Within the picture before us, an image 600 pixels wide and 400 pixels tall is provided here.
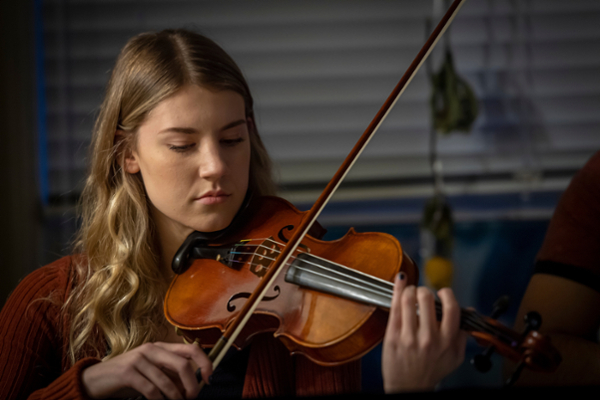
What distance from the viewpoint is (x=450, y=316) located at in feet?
1.22

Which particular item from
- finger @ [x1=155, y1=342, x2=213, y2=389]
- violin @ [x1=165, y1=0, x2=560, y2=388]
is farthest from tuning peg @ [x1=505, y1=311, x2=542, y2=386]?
finger @ [x1=155, y1=342, x2=213, y2=389]

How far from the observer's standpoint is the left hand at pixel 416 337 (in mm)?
370

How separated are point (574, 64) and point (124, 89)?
981 millimetres

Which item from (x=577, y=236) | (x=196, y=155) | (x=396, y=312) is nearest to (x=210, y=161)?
(x=196, y=155)

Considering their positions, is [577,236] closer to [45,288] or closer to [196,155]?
[196,155]

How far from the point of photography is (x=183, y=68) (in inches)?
18.6

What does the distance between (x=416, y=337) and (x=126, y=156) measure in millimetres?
365

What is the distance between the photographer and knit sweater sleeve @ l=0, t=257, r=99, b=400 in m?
0.48

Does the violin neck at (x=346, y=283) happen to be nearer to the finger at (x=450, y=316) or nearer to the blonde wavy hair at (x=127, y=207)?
the finger at (x=450, y=316)

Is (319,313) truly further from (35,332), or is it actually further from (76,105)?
(76,105)

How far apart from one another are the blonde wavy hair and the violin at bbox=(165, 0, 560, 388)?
46 mm

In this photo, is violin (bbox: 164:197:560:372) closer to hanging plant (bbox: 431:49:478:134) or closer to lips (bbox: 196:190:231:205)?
lips (bbox: 196:190:231:205)

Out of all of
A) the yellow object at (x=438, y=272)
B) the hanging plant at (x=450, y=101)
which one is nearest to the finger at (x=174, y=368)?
the yellow object at (x=438, y=272)

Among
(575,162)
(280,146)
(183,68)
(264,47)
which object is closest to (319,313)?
(183,68)
